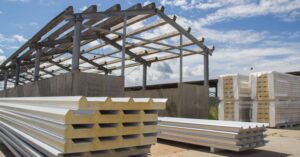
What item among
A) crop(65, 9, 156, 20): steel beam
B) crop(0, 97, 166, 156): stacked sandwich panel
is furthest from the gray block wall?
crop(0, 97, 166, 156): stacked sandwich panel

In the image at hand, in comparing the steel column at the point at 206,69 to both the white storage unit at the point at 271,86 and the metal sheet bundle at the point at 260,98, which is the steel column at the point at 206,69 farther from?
the white storage unit at the point at 271,86

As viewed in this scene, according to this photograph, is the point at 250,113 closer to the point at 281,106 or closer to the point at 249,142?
the point at 281,106

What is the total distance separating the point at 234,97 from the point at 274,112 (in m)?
1.91

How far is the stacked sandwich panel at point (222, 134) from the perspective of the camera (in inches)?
261

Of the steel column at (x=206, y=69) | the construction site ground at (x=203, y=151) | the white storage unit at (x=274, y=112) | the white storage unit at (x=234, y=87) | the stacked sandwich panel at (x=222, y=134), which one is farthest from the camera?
the steel column at (x=206, y=69)

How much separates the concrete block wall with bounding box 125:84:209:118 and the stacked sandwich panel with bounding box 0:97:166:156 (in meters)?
7.79

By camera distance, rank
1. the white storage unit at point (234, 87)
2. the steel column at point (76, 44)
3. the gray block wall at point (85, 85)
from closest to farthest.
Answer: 1. the gray block wall at point (85, 85)
2. the steel column at point (76, 44)
3. the white storage unit at point (234, 87)

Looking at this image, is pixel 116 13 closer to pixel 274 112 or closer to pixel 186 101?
pixel 186 101

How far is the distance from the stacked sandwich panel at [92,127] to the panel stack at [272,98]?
10.0 meters

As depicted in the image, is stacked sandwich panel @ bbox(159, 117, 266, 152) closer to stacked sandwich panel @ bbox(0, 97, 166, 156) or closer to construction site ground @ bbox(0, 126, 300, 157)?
construction site ground @ bbox(0, 126, 300, 157)

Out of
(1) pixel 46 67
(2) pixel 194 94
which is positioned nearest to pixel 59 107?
(2) pixel 194 94

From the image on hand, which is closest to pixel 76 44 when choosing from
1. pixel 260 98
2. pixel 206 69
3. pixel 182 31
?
pixel 182 31

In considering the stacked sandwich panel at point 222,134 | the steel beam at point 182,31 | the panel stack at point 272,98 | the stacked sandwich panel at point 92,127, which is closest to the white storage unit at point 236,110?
the panel stack at point 272,98

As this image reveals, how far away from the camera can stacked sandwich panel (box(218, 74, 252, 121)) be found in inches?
541
